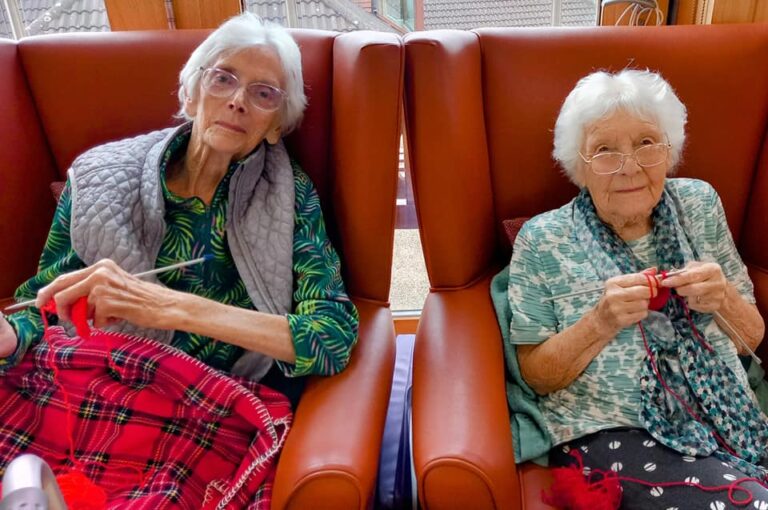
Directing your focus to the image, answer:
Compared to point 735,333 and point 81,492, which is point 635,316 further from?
point 81,492

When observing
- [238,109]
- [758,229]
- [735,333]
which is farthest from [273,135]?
[758,229]

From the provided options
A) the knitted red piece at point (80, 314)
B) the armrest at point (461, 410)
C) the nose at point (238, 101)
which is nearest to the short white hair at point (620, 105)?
the armrest at point (461, 410)

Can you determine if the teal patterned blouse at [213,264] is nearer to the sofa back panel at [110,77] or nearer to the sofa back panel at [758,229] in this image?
the sofa back panel at [110,77]

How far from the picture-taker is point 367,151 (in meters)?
1.26

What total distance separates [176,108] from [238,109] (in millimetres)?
289

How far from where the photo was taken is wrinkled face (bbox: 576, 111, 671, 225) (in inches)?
44.6

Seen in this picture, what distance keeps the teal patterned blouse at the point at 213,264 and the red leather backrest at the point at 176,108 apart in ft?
0.31

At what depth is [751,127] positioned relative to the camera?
54.4 inches

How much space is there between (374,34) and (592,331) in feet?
2.56

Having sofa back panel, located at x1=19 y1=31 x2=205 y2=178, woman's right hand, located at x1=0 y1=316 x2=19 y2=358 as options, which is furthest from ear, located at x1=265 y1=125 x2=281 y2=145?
woman's right hand, located at x1=0 y1=316 x2=19 y2=358

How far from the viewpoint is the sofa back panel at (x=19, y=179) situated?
137cm

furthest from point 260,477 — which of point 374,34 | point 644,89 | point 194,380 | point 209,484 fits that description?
point 644,89

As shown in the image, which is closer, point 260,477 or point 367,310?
point 260,477

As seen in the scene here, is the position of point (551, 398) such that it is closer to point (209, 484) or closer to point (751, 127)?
point (209, 484)
